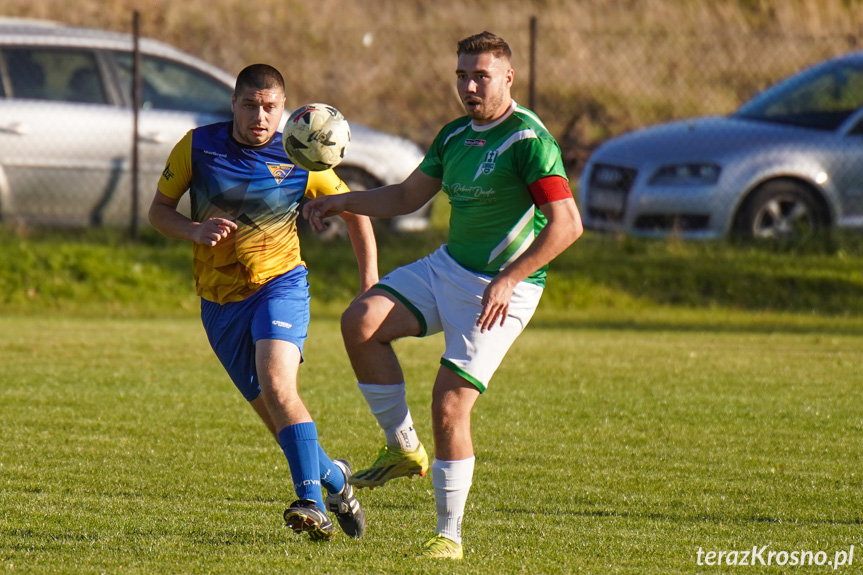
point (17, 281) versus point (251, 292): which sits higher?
point (251, 292)

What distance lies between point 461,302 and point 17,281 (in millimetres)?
8256

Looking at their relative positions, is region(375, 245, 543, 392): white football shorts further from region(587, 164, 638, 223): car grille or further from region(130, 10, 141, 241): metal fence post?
region(587, 164, 638, 223): car grille

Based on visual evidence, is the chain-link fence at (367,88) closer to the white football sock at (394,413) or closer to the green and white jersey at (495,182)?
the white football sock at (394,413)

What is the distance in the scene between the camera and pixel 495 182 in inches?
188

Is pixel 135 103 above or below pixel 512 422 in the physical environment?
above

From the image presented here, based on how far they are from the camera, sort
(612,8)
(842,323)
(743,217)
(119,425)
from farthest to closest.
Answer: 1. (612,8)
2. (743,217)
3. (842,323)
4. (119,425)

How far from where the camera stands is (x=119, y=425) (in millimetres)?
7051

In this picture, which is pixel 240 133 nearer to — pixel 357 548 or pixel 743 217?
pixel 357 548

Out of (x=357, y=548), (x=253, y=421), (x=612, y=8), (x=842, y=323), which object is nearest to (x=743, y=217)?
(x=842, y=323)

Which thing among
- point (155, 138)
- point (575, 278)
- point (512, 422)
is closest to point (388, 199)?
point (512, 422)

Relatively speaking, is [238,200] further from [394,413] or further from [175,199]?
[394,413]

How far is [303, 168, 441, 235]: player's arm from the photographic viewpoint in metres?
5.14

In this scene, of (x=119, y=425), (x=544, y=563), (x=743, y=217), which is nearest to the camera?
(x=544, y=563)

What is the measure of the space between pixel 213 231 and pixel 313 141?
586 millimetres
